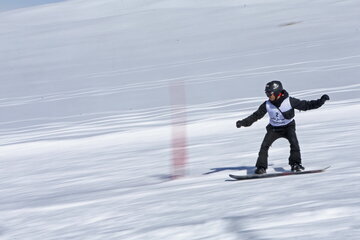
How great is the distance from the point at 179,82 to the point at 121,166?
973 cm

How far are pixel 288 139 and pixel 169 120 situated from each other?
5.96 meters

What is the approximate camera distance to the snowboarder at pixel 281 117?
22.6 ft

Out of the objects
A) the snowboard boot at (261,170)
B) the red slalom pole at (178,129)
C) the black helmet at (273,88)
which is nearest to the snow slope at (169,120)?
the red slalom pole at (178,129)

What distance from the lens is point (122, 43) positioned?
2727 centimetres

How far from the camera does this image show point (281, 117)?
7.04 metres

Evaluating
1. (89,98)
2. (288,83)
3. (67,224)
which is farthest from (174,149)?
(89,98)

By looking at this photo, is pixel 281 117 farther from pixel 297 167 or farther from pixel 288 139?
pixel 297 167

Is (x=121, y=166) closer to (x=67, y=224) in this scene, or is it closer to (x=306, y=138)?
(x=306, y=138)

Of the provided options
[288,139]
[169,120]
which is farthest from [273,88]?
[169,120]

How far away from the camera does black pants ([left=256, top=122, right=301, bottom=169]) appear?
6.99m

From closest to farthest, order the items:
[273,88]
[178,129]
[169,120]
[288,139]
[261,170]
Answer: [273,88] < [261,170] < [288,139] < [178,129] < [169,120]

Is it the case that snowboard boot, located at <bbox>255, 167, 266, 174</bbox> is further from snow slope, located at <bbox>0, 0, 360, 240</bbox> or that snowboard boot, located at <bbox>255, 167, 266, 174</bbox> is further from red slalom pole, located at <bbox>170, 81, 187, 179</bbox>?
red slalom pole, located at <bbox>170, 81, 187, 179</bbox>

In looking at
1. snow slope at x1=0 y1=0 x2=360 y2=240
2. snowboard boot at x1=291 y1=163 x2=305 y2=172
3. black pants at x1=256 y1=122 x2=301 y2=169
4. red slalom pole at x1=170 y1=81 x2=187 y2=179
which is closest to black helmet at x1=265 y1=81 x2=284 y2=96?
black pants at x1=256 y1=122 x2=301 y2=169

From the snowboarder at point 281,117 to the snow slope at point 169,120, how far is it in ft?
1.35
